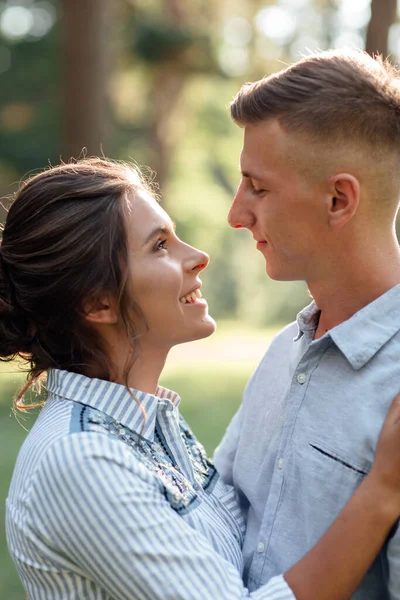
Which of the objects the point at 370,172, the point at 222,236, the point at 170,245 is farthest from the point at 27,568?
the point at 222,236

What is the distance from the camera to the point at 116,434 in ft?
6.98

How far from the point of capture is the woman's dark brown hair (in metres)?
2.29

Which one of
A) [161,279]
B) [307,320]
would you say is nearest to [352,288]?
[307,320]

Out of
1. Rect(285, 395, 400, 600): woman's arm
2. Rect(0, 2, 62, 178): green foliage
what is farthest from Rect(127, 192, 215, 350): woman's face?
Rect(0, 2, 62, 178): green foliage

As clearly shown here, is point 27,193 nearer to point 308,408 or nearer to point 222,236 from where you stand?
point 308,408

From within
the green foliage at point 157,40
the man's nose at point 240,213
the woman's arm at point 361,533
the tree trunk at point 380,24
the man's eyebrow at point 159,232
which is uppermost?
the green foliage at point 157,40

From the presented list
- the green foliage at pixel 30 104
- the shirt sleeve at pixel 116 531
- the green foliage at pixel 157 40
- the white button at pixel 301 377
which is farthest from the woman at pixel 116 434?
the green foliage at pixel 157 40

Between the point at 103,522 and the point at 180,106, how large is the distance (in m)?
19.1

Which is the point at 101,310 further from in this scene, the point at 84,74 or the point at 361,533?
the point at 84,74

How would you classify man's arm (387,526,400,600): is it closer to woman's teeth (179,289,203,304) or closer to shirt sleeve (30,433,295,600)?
shirt sleeve (30,433,295,600)

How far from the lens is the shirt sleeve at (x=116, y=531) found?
1878 millimetres

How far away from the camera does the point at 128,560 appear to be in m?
1.87

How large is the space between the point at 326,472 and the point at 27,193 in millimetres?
1150

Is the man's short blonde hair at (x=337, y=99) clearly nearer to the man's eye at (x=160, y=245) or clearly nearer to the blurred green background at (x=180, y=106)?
the man's eye at (x=160, y=245)
